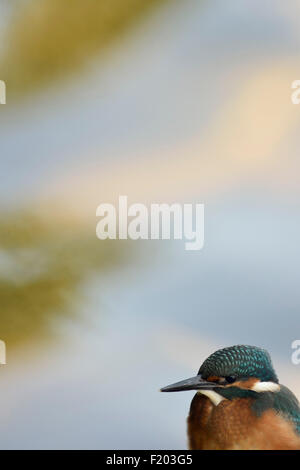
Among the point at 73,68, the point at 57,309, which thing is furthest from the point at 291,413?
the point at 73,68

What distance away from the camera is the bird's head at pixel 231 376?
1.43 metres

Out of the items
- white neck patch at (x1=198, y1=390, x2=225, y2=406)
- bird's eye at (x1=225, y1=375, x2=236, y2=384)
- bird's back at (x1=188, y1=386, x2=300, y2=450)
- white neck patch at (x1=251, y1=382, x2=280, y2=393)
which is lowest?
bird's back at (x1=188, y1=386, x2=300, y2=450)

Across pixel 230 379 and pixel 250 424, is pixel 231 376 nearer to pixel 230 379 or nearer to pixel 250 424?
pixel 230 379

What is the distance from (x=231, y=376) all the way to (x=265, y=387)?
9cm

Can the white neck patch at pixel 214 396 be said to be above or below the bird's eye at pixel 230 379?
below

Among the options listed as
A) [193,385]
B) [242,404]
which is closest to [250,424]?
[242,404]

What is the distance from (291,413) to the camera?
1.46 meters

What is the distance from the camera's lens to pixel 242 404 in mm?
1446

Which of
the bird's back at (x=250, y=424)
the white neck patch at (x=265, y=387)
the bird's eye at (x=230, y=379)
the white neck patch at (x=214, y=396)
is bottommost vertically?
the bird's back at (x=250, y=424)

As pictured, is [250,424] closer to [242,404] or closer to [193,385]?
[242,404]

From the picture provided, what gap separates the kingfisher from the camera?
4.70 feet

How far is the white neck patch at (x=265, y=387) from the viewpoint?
4.74 feet

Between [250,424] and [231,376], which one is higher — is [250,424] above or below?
below

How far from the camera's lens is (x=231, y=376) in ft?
4.70
